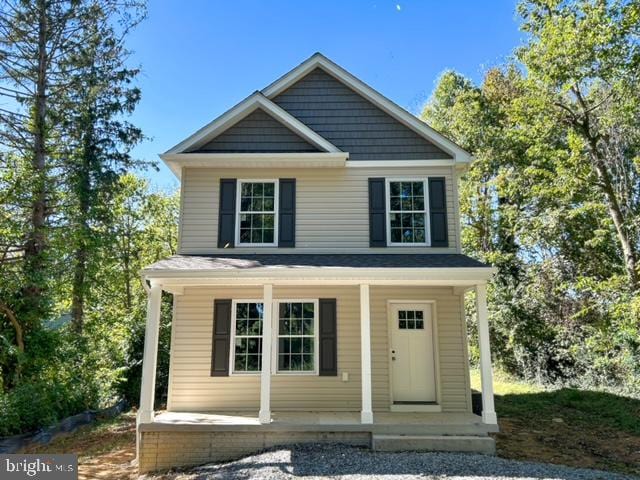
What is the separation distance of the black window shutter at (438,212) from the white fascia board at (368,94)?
0.67 metres

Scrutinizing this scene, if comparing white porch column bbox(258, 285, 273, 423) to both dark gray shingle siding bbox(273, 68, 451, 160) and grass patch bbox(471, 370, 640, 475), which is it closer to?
grass patch bbox(471, 370, 640, 475)

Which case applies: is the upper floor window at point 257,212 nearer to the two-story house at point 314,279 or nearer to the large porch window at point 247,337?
the two-story house at point 314,279

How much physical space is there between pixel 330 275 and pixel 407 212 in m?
2.76

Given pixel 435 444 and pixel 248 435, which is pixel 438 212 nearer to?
pixel 435 444

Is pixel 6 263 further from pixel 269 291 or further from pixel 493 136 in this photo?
pixel 493 136

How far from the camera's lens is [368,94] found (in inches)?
372

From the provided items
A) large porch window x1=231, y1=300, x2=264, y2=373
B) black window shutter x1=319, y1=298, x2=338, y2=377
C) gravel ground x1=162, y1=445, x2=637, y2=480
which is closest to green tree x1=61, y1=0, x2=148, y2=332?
large porch window x1=231, y1=300, x2=264, y2=373

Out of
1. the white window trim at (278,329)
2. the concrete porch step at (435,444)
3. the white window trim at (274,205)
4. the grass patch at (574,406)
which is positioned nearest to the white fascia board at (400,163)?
the white window trim at (274,205)

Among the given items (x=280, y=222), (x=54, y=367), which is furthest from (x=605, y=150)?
(x=54, y=367)

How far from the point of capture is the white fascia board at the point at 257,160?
28.4ft

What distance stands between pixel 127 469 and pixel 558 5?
1494 cm

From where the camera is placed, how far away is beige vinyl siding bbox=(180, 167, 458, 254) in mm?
8672

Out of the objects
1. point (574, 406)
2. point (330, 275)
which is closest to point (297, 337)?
point (330, 275)

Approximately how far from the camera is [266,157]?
869cm
